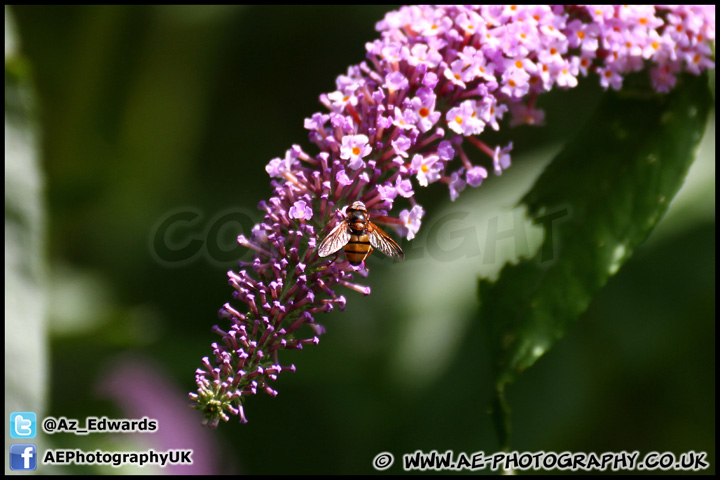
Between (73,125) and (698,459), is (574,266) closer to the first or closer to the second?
(698,459)

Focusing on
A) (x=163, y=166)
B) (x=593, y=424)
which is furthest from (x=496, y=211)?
(x=163, y=166)

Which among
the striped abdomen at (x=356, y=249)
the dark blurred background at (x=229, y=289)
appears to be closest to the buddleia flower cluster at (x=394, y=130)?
the striped abdomen at (x=356, y=249)

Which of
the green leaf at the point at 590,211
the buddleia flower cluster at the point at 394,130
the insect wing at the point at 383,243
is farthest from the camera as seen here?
the green leaf at the point at 590,211

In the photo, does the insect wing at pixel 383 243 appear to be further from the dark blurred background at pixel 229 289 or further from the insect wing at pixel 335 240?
the dark blurred background at pixel 229 289

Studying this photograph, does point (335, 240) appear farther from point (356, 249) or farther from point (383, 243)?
point (383, 243)

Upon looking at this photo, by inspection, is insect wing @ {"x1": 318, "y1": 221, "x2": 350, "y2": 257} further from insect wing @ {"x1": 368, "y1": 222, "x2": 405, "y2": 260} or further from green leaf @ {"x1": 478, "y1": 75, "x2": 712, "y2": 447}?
green leaf @ {"x1": 478, "y1": 75, "x2": 712, "y2": 447}

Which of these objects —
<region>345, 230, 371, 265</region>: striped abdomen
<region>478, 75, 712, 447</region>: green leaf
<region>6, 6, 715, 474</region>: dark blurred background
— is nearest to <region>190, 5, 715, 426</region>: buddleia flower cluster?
<region>345, 230, 371, 265</region>: striped abdomen
